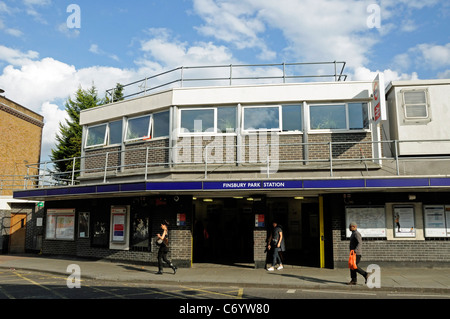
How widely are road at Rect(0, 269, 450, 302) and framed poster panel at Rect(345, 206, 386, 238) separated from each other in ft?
11.4

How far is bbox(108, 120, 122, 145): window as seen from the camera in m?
15.5

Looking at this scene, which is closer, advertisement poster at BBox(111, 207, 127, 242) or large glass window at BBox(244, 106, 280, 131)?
large glass window at BBox(244, 106, 280, 131)

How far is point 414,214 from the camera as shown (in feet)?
41.6

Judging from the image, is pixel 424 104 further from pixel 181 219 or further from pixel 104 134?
pixel 104 134

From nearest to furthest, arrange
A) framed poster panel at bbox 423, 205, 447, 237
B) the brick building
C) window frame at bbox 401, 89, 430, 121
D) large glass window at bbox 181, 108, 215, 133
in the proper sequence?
framed poster panel at bbox 423, 205, 447, 237, window frame at bbox 401, 89, 430, 121, large glass window at bbox 181, 108, 215, 133, the brick building

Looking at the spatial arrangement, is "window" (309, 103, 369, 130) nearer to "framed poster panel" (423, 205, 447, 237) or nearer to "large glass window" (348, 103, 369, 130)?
"large glass window" (348, 103, 369, 130)

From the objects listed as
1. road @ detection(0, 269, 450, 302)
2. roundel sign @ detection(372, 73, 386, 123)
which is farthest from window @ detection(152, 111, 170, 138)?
roundel sign @ detection(372, 73, 386, 123)

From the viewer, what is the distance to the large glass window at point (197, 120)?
13.9 meters

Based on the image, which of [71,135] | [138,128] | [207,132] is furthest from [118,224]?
[71,135]

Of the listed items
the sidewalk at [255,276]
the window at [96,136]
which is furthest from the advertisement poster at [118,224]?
the window at [96,136]

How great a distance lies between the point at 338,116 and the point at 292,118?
166 cm

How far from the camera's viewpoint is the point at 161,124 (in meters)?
14.4
